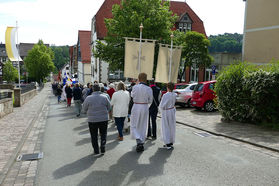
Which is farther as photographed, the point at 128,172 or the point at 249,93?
the point at 249,93

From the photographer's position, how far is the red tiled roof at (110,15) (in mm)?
40125

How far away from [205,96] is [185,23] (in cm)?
2824

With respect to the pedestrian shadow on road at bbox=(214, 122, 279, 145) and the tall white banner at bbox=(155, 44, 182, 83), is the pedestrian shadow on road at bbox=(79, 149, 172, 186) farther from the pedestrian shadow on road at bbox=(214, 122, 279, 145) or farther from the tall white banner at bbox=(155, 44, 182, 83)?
the tall white banner at bbox=(155, 44, 182, 83)

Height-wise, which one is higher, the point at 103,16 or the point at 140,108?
the point at 103,16

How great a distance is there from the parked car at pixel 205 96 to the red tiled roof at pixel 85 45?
151 feet

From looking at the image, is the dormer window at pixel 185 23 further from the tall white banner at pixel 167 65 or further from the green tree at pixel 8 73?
the green tree at pixel 8 73

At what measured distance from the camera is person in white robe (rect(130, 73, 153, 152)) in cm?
678

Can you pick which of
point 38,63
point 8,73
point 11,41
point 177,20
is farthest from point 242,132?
point 8,73

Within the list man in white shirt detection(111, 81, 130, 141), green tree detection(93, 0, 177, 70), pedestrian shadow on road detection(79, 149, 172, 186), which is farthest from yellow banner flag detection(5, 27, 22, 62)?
pedestrian shadow on road detection(79, 149, 172, 186)

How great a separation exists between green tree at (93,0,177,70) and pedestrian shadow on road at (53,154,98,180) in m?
16.2

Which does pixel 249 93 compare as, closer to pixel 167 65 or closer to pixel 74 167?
pixel 167 65

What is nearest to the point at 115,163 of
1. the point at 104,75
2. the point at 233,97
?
the point at 233,97

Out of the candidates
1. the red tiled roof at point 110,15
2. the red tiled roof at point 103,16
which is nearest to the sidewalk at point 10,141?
the red tiled roof at point 103,16

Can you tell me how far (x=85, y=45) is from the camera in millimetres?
61375
